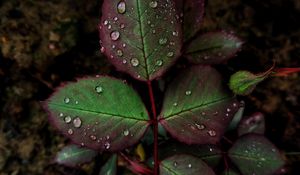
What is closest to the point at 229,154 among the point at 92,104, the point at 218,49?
the point at 218,49

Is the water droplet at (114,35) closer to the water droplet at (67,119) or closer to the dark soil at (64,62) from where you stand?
the water droplet at (67,119)

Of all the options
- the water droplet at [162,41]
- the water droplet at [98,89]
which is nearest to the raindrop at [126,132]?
the water droplet at [98,89]

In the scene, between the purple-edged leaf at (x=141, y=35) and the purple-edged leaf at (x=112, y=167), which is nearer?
the purple-edged leaf at (x=141, y=35)

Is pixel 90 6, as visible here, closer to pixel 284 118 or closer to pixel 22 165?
pixel 22 165

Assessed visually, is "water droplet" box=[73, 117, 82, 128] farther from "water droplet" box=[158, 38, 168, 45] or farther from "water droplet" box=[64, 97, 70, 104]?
"water droplet" box=[158, 38, 168, 45]

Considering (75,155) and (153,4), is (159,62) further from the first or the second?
(75,155)

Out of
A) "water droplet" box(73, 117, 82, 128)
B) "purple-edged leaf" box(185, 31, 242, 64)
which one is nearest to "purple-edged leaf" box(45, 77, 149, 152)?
"water droplet" box(73, 117, 82, 128)
